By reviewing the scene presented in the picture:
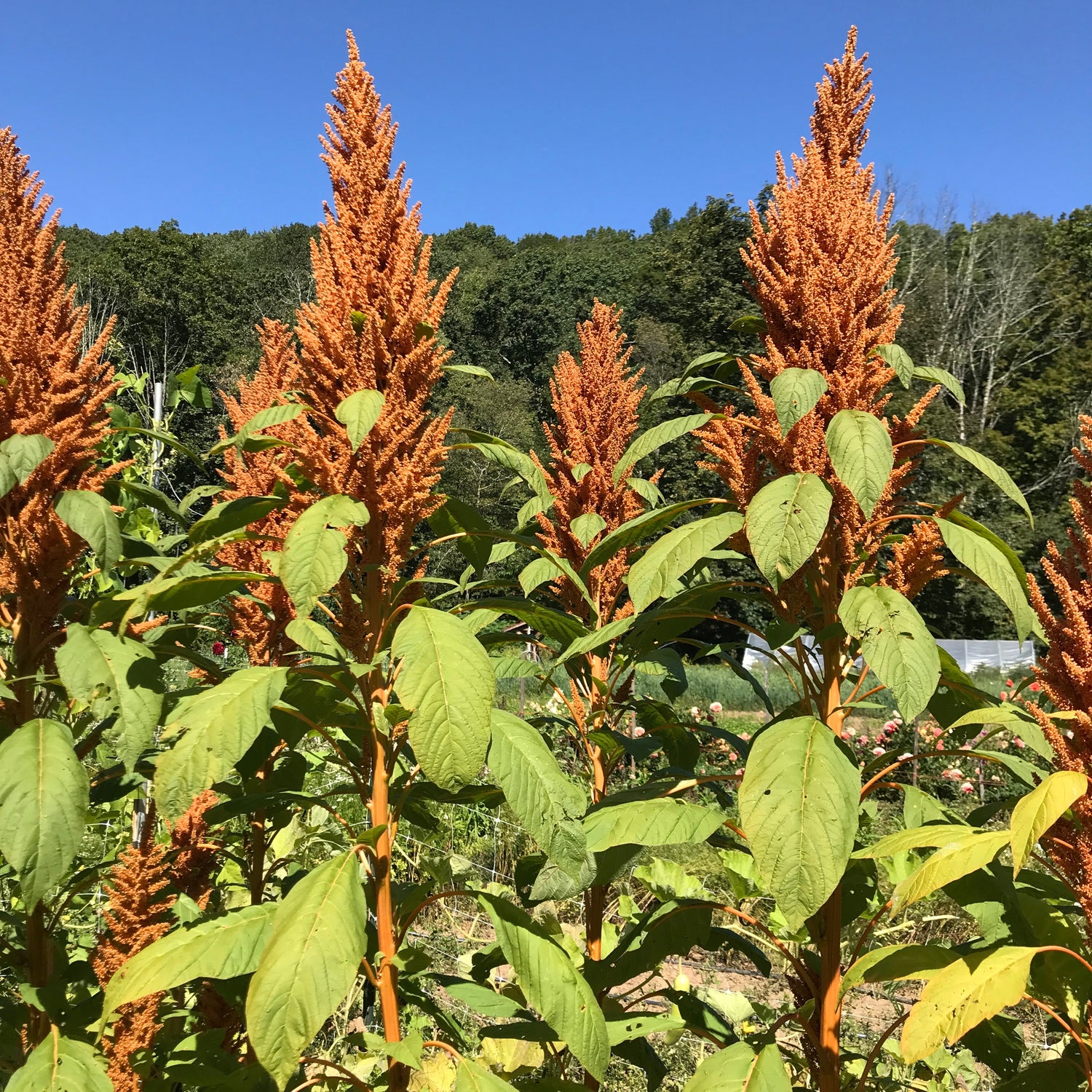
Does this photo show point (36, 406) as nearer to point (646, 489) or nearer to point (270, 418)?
point (270, 418)

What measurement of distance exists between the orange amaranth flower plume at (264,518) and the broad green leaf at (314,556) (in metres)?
0.88

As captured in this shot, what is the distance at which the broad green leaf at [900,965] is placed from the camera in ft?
4.76

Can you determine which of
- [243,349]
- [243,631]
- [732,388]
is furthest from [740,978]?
[243,349]

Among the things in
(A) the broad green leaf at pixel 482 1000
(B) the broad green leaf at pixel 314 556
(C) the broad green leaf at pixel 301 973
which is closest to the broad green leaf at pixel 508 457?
(B) the broad green leaf at pixel 314 556

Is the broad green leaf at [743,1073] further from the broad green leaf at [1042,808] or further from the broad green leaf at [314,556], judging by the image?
the broad green leaf at [314,556]

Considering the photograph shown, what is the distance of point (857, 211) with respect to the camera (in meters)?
1.73

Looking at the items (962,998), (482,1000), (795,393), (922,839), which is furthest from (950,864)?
(482,1000)

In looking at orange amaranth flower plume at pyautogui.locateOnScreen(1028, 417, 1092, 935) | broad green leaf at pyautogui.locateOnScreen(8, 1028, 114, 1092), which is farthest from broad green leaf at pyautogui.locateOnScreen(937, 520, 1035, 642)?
broad green leaf at pyautogui.locateOnScreen(8, 1028, 114, 1092)

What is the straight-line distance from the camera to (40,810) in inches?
55.0

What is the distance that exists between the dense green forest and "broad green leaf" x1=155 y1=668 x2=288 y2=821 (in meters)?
11.4

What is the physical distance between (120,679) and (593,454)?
175cm

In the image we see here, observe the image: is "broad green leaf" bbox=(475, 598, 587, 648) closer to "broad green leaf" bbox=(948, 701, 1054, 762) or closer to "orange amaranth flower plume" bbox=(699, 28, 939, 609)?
"orange amaranth flower plume" bbox=(699, 28, 939, 609)

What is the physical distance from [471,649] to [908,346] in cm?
2679

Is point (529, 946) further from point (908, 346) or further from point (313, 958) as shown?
point (908, 346)
